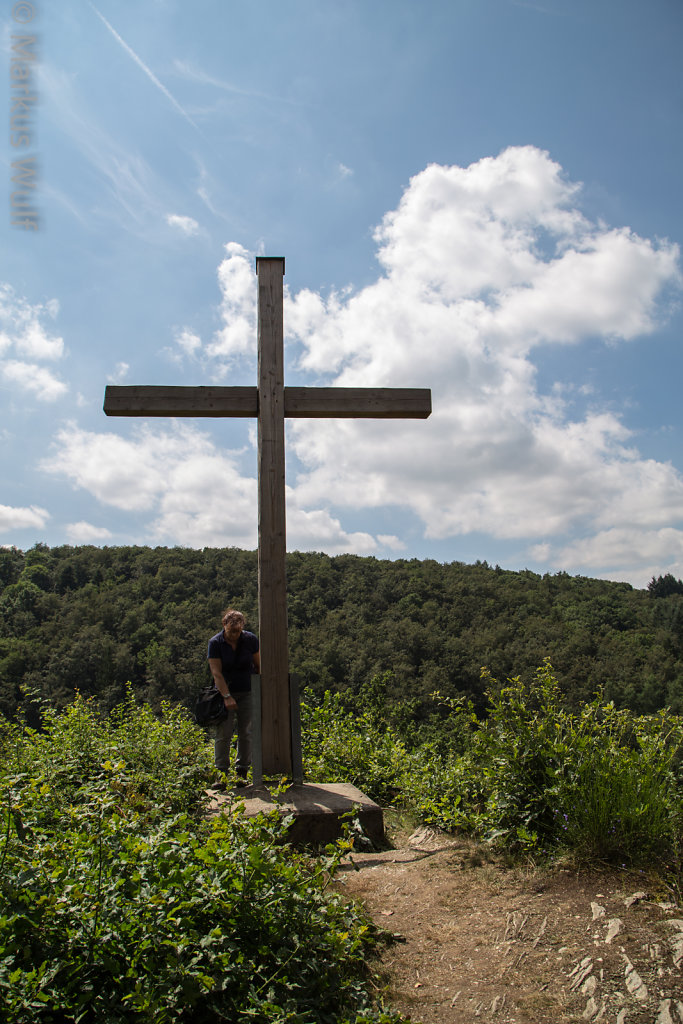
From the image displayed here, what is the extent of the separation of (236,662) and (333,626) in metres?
31.5

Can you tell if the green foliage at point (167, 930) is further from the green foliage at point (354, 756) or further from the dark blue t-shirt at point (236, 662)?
the green foliage at point (354, 756)

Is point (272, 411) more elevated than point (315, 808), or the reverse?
point (272, 411)

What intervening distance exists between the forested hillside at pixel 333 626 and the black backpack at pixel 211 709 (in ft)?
83.2

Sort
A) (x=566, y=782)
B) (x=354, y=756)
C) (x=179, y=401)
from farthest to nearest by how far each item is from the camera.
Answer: (x=354, y=756)
(x=179, y=401)
(x=566, y=782)

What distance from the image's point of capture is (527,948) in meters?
2.18

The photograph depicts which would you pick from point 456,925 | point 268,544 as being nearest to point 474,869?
point 456,925

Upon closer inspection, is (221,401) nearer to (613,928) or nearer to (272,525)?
(272,525)

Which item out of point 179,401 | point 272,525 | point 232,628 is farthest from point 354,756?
point 179,401

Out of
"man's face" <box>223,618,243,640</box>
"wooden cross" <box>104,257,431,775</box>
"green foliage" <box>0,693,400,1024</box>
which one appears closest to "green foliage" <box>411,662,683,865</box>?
"green foliage" <box>0,693,400,1024</box>

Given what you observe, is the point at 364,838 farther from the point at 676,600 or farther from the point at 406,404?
the point at 676,600

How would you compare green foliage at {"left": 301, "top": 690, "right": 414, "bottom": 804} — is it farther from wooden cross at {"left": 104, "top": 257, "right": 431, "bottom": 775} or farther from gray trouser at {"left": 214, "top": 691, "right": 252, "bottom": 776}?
wooden cross at {"left": 104, "top": 257, "right": 431, "bottom": 775}

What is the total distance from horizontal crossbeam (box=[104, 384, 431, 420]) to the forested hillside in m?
25.7

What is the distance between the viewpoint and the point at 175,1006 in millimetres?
1563

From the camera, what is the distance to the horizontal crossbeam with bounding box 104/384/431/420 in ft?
15.1
